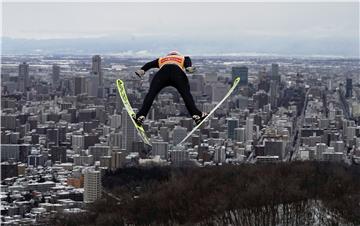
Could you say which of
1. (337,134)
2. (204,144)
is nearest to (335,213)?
(204,144)

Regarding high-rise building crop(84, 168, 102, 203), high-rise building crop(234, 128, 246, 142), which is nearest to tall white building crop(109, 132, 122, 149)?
high-rise building crop(234, 128, 246, 142)

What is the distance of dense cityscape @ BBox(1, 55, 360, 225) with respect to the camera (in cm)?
2512

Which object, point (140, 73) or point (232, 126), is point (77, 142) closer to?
point (232, 126)

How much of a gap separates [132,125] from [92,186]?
584 centimetres

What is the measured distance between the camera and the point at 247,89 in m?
53.8

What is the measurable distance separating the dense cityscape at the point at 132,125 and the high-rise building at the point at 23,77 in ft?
0.25

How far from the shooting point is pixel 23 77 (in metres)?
51.6

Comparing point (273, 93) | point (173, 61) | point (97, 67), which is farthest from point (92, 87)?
point (173, 61)

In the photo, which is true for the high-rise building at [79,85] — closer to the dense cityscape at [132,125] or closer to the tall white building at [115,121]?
the dense cityscape at [132,125]

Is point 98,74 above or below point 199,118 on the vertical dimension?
below

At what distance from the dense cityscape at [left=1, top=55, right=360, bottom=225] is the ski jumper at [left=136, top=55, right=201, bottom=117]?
1008 cm

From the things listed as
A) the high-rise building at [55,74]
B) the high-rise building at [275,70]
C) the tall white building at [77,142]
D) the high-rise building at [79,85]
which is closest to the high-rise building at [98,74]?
the high-rise building at [79,85]

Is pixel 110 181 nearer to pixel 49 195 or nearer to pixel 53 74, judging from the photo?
pixel 49 195

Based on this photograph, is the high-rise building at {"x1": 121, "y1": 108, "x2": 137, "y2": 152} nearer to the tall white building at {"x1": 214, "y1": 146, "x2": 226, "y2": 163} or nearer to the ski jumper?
the tall white building at {"x1": 214, "y1": 146, "x2": 226, "y2": 163}
